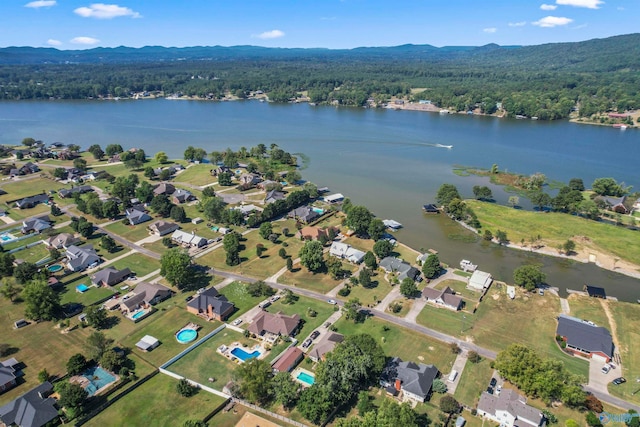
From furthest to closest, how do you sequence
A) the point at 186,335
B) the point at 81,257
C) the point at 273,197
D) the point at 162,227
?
the point at 273,197 → the point at 162,227 → the point at 81,257 → the point at 186,335

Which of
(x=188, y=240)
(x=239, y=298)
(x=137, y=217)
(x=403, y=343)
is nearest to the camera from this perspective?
(x=403, y=343)

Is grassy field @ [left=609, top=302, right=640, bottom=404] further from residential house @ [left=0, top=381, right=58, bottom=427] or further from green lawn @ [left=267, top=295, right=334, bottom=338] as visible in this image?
residential house @ [left=0, top=381, right=58, bottom=427]

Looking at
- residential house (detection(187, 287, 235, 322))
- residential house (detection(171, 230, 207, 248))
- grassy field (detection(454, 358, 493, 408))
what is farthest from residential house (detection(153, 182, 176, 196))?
grassy field (detection(454, 358, 493, 408))

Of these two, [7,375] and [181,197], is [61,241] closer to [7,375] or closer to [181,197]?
[181,197]

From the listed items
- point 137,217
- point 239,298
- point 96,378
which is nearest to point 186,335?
point 239,298

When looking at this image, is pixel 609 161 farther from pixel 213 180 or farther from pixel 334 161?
pixel 213 180
